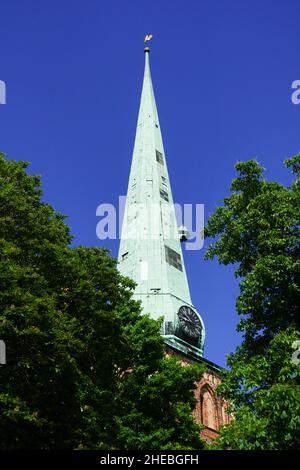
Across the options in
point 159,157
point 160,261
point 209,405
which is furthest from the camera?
point 159,157

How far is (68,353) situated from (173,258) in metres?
32.7

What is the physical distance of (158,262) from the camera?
4738 centimetres

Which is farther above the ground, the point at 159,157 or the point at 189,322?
the point at 159,157

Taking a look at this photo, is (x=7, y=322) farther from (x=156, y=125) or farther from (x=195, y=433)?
(x=156, y=125)

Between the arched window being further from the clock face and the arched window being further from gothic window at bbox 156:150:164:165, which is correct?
gothic window at bbox 156:150:164:165

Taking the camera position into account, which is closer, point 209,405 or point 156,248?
point 209,405

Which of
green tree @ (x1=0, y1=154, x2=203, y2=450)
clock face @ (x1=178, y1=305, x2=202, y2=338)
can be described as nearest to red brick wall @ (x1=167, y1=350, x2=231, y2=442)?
clock face @ (x1=178, y1=305, x2=202, y2=338)

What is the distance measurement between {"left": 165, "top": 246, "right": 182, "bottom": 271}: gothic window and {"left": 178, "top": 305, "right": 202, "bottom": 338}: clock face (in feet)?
14.0

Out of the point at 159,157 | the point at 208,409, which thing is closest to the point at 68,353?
the point at 208,409

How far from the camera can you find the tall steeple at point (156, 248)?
145 feet

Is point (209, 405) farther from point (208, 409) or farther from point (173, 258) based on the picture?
point (173, 258)

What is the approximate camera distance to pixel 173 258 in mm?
48969

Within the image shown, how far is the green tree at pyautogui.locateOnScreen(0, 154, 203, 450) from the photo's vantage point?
15.9m

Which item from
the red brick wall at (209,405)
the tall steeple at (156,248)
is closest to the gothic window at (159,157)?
the tall steeple at (156,248)
